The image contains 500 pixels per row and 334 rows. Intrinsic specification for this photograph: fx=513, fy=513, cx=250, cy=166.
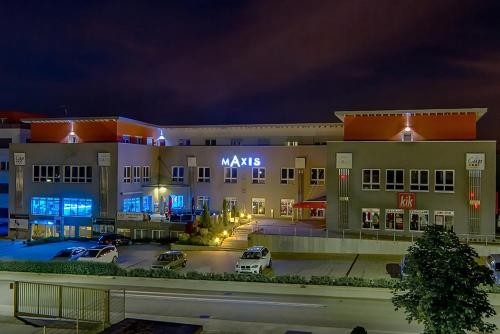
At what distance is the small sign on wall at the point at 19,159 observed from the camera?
49375 mm

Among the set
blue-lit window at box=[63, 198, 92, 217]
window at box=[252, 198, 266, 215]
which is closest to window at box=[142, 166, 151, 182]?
blue-lit window at box=[63, 198, 92, 217]

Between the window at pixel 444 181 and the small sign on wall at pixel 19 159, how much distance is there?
37275 mm

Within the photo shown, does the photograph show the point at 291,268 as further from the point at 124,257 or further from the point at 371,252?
the point at 124,257

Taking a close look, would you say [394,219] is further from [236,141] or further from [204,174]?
[236,141]

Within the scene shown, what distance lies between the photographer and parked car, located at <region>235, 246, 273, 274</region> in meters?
28.5

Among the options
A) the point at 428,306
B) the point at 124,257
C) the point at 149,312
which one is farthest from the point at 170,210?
the point at 428,306

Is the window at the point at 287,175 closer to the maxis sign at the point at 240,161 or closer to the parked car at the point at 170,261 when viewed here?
the maxis sign at the point at 240,161

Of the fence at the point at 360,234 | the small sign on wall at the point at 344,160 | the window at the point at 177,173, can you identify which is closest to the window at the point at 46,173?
the window at the point at 177,173

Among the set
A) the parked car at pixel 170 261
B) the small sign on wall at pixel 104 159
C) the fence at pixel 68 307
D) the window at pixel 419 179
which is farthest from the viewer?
the small sign on wall at pixel 104 159

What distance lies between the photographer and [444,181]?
3691cm

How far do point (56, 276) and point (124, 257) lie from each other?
10.4 m

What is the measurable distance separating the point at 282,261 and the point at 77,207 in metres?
22.9

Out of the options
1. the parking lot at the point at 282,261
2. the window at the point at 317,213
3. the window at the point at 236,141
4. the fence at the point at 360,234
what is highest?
the window at the point at 236,141

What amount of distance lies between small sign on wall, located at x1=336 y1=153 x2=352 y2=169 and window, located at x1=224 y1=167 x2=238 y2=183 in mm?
14298
